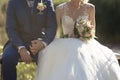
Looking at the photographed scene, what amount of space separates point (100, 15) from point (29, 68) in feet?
29.4

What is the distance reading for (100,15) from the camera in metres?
13.7

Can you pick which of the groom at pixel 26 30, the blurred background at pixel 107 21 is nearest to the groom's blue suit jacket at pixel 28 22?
the groom at pixel 26 30

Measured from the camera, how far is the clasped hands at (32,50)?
4199 millimetres

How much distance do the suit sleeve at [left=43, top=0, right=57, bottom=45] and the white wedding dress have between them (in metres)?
0.06

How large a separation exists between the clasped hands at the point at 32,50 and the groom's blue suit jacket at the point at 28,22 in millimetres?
69

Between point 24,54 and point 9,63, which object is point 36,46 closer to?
point 24,54

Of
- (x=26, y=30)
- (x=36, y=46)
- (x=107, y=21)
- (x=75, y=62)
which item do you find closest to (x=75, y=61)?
(x=75, y=62)

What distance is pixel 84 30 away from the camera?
4434 mm

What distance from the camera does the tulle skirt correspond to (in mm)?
4074

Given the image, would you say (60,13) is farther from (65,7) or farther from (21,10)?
(21,10)

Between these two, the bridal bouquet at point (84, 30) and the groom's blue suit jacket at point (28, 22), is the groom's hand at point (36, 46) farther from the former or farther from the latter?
the bridal bouquet at point (84, 30)

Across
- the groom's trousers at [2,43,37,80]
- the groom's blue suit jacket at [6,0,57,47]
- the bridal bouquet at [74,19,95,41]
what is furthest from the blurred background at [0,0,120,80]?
the groom's trousers at [2,43,37,80]

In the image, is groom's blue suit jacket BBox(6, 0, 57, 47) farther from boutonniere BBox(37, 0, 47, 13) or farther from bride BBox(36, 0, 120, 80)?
bride BBox(36, 0, 120, 80)

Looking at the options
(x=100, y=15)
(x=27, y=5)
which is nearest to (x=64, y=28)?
(x=27, y=5)
